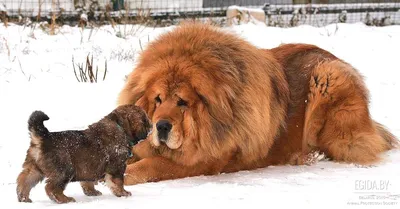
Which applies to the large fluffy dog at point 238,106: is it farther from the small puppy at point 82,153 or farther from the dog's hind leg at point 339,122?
the small puppy at point 82,153

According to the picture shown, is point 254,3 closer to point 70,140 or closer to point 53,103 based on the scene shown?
point 53,103

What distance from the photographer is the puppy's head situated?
15.2 feet

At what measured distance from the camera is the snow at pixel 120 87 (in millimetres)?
4453

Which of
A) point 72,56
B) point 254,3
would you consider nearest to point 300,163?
point 72,56

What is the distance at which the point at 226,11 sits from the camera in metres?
12.9

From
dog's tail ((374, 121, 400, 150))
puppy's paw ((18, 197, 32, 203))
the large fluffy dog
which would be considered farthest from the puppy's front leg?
dog's tail ((374, 121, 400, 150))

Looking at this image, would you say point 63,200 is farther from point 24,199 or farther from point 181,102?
point 181,102

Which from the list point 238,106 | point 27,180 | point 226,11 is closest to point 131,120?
point 27,180

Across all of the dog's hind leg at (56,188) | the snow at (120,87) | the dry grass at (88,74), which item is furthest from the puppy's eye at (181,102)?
the dry grass at (88,74)

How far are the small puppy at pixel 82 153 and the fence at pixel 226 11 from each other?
755 centimetres

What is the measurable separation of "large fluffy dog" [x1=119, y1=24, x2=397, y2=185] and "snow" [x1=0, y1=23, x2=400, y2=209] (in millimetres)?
182

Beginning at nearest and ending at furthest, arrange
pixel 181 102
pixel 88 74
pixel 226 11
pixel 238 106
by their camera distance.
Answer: pixel 181 102 → pixel 238 106 → pixel 88 74 → pixel 226 11

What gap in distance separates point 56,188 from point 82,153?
275mm

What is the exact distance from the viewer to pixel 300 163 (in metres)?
5.95
